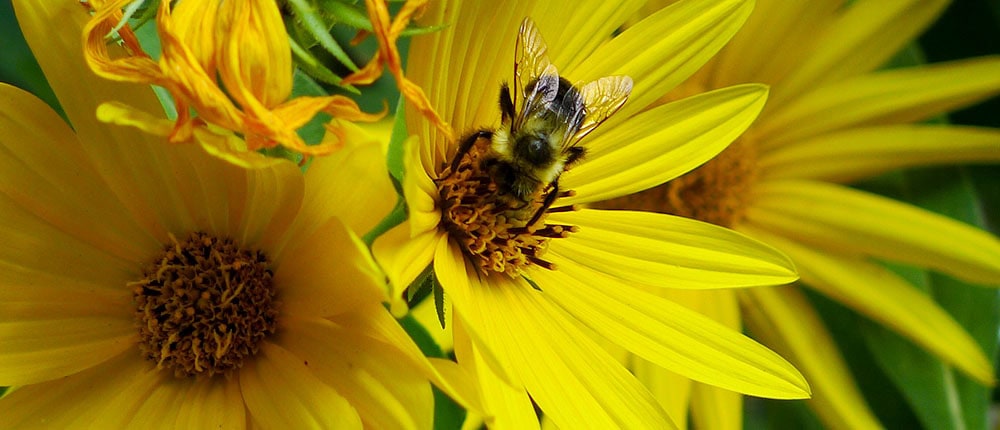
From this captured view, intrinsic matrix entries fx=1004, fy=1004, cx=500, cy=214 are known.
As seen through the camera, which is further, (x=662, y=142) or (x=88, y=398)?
(x=662, y=142)

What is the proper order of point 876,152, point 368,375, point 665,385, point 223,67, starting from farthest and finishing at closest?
point 876,152 → point 665,385 → point 368,375 → point 223,67

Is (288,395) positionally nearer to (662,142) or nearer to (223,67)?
(223,67)

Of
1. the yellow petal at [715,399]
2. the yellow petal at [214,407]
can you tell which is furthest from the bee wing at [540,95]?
the yellow petal at [715,399]

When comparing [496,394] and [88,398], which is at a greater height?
[496,394]

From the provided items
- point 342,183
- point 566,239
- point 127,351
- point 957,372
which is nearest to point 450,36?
point 342,183

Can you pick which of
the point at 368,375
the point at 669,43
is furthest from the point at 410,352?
the point at 669,43

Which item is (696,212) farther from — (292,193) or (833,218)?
(292,193)

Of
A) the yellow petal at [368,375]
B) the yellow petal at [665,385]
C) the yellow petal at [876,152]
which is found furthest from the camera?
the yellow petal at [876,152]

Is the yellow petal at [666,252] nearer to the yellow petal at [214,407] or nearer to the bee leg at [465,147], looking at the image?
the bee leg at [465,147]
